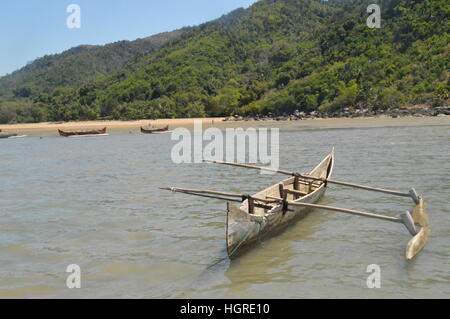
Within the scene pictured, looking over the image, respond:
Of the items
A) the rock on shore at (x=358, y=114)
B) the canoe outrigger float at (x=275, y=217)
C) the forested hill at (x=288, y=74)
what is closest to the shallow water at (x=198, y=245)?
the canoe outrigger float at (x=275, y=217)

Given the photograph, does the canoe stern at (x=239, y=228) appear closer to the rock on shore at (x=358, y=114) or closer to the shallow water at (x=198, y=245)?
the shallow water at (x=198, y=245)

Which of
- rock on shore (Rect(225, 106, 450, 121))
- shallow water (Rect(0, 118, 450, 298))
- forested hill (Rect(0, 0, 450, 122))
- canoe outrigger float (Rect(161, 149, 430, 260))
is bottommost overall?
shallow water (Rect(0, 118, 450, 298))

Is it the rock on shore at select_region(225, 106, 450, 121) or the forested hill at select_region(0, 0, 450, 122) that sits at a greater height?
the forested hill at select_region(0, 0, 450, 122)

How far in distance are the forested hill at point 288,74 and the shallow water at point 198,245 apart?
47.7 m

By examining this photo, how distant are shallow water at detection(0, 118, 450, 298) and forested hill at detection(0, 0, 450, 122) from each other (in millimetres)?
47706

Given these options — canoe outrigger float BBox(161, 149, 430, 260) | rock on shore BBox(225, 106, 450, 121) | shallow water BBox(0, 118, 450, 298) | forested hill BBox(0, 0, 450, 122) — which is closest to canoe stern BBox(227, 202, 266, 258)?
canoe outrigger float BBox(161, 149, 430, 260)

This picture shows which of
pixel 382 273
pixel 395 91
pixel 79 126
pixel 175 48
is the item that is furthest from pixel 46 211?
pixel 175 48

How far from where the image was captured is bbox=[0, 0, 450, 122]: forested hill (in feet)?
214

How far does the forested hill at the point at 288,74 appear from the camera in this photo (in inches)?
2574

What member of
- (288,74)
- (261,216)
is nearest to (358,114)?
(288,74)

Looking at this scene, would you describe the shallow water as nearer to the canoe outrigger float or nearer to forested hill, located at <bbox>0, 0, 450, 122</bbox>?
the canoe outrigger float
